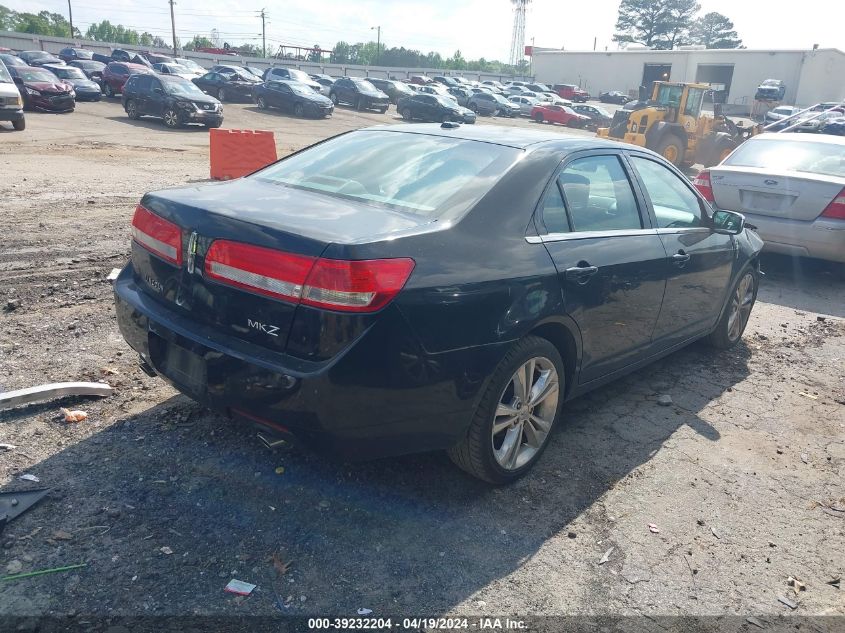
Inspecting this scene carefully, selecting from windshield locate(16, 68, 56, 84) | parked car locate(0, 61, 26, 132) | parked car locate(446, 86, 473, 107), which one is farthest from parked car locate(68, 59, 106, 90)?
parked car locate(446, 86, 473, 107)

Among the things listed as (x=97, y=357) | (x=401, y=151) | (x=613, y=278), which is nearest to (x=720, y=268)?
(x=613, y=278)

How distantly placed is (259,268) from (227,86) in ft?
116

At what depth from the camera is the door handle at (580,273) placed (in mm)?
3578

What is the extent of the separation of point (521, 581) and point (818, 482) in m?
2.06

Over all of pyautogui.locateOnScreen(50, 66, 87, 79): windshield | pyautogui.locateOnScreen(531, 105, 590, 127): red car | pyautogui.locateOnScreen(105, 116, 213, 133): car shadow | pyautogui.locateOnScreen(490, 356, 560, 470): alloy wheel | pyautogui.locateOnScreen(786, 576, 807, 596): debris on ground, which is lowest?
pyautogui.locateOnScreen(531, 105, 590, 127): red car

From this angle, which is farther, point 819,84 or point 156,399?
point 819,84

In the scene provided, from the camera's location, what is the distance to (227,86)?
3522 centimetres

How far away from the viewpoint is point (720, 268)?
5176 mm

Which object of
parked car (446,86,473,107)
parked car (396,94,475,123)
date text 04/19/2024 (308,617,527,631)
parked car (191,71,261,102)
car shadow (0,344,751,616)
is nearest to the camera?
date text 04/19/2024 (308,617,527,631)

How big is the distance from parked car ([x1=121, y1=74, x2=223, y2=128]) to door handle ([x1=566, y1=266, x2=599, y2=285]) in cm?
2136

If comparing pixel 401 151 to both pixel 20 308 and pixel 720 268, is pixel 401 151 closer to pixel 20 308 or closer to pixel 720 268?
pixel 720 268

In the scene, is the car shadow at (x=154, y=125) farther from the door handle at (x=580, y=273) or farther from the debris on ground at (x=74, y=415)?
the door handle at (x=580, y=273)

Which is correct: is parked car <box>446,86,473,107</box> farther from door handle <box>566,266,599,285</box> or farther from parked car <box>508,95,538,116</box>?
door handle <box>566,266,599,285</box>

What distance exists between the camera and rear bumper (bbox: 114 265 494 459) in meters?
2.78
